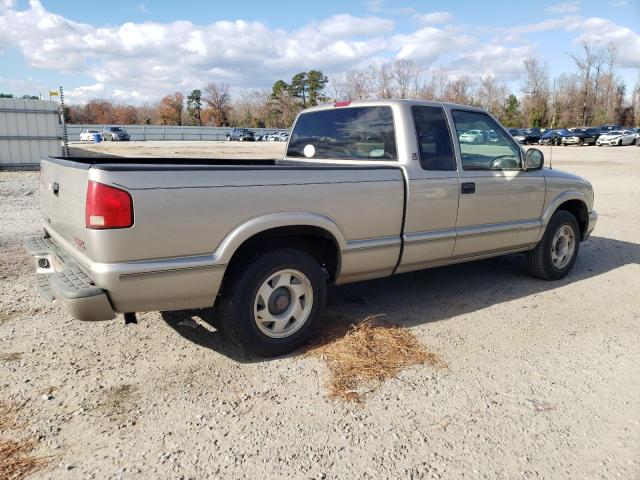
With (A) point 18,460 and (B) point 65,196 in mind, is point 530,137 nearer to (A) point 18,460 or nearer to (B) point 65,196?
(B) point 65,196

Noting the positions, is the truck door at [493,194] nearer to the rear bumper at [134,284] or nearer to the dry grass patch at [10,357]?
the rear bumper at [134,284]

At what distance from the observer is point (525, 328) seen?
14.5 feet

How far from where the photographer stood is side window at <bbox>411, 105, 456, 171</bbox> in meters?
4.40

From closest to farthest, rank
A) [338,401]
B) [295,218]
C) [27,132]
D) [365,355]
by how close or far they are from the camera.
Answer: [338,401]
[295,218]
[365,355]
[27,132]

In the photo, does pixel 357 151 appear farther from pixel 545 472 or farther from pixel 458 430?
pixel 545 472

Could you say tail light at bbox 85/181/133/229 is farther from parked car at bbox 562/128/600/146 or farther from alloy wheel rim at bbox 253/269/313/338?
parked car at bbox 562/128/600/146

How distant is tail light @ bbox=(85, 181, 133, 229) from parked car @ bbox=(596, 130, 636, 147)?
53.0 metres

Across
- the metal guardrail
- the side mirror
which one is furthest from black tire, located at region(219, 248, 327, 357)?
the metal guardrail

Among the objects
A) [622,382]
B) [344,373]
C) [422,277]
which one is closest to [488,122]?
[422,277]

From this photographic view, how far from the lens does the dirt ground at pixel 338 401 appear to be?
2.62 metres

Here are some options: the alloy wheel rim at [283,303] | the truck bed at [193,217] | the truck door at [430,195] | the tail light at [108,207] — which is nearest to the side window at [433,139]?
the truck door at [430,195]

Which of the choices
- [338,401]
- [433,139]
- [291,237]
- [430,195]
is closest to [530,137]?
[433,139]

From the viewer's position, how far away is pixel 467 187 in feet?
15.1

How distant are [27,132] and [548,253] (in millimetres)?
17332
